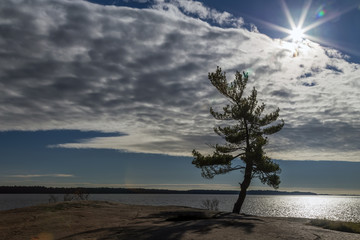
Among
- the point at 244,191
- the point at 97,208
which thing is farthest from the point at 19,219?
the point at 244,191

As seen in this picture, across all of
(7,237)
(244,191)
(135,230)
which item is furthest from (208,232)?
(244,191)

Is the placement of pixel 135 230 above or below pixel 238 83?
below

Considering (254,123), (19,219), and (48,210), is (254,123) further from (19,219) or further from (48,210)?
(19,219)

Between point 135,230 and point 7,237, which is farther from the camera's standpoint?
point 135,230

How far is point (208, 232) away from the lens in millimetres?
9016

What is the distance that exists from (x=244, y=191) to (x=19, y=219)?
50.1ft

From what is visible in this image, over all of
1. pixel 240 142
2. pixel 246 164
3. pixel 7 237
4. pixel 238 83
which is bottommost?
pixel 7 237

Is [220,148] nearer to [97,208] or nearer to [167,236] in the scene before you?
[97,208]

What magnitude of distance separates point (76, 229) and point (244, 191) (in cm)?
1478

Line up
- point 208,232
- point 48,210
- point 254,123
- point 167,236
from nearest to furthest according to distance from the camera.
A: point 167,236
point 208,232
point 48,210
point 254,123

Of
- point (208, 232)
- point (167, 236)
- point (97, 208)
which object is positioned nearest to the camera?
point (167, 236)

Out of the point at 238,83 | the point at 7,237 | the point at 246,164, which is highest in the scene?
the point at 238,83

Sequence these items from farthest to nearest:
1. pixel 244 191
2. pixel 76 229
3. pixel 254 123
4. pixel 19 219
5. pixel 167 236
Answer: pixel 254 123, pixel 244 191, pixel 19 219, pixel 76 229, pixel 167 236

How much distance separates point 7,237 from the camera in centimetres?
866
